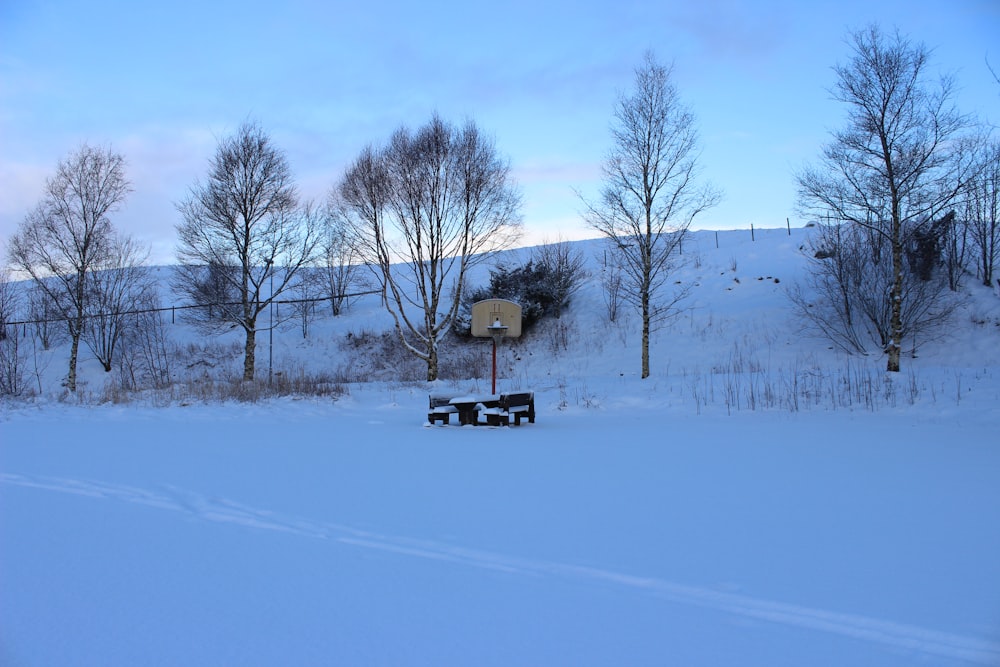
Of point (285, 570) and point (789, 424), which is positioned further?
point (789, 424)

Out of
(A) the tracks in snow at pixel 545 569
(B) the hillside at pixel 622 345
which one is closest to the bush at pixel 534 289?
(B) the hillside at pixel 622 345

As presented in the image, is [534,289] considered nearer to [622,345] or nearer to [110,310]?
[622,345]

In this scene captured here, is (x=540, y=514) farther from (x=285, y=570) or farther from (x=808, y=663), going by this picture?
(x=808, y=663)

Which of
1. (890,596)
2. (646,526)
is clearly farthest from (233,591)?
(890,596)

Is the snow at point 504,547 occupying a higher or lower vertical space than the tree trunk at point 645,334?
lower

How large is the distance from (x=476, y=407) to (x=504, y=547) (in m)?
7.59

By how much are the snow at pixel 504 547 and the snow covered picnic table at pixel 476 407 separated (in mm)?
1491

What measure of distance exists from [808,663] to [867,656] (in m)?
0.30

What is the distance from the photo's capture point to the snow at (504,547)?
8.77 feet

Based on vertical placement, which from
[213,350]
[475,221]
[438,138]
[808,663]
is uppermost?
[438,138]

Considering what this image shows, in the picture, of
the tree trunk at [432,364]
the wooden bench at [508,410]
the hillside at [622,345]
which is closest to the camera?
the wooden bench at [508,410]

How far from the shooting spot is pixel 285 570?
349 centimetres

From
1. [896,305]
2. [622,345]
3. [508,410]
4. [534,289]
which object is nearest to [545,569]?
[508,410]

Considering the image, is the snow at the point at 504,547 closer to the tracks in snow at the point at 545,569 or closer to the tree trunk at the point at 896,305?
the tracks in snow at the point at 545,569
